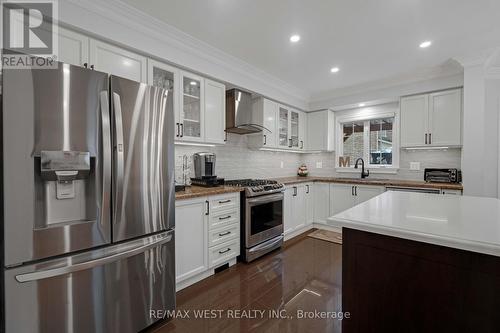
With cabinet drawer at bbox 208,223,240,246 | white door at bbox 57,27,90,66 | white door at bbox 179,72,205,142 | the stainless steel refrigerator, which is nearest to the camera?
the stainless steel refrigerator

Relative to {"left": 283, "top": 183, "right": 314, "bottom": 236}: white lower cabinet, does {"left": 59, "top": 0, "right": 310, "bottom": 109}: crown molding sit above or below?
above

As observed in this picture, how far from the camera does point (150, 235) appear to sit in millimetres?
1670

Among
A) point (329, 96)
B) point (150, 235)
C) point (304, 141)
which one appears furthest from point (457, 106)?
point (150, 235)

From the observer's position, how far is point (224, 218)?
99.7 inches

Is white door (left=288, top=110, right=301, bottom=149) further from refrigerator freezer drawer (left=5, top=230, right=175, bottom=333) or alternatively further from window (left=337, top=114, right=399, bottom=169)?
refrigerator freezer drawer (left=5, top=230, right=175, bottom=333)

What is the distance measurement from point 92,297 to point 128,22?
2.17 metres

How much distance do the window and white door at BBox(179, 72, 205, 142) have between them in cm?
306

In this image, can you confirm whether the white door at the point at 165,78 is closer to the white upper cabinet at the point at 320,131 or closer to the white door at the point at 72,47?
the white door at the point at 72,47

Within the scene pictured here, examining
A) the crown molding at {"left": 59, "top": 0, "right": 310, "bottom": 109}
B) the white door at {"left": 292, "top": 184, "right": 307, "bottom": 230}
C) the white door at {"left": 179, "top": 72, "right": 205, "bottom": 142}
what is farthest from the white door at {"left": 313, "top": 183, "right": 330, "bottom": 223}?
the white door at {"left": 179, "top": 72, "right": 205, "bottom": 142}

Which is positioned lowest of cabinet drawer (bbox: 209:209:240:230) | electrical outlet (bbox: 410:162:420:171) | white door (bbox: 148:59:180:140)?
cabinet drawer (bbox: 209:209:240:230)

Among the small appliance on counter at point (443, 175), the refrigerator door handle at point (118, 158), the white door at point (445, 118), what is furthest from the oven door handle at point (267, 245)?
the white door at point (445, 118)

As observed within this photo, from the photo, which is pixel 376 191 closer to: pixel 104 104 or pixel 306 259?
pixel 306 259

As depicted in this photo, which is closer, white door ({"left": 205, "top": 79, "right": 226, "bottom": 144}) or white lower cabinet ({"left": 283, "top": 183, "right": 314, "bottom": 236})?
white door ({"left": 205, "top": 79, "right": 226, "bottom": 144})

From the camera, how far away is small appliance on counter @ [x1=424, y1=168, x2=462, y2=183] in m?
3.16
